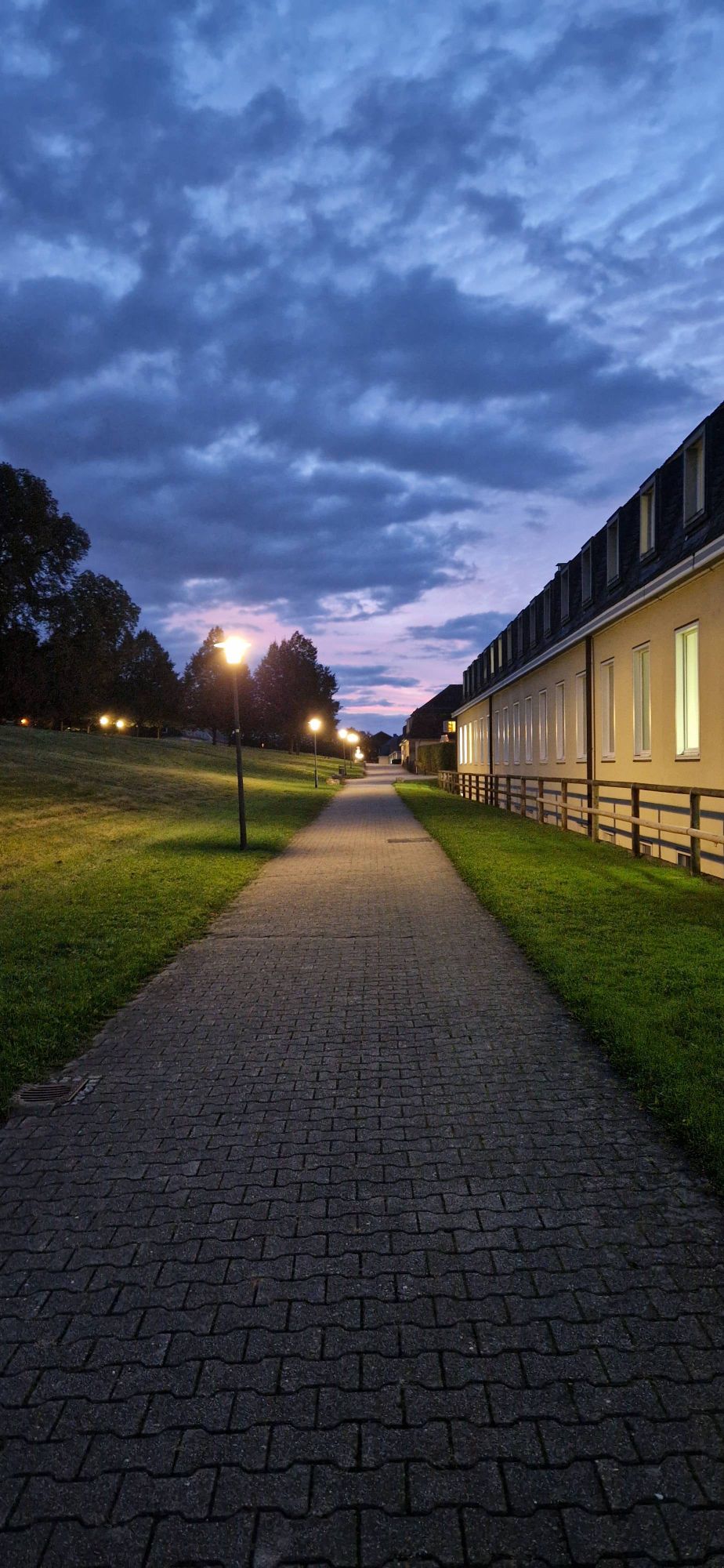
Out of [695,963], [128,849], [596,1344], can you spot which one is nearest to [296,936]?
[695,963]

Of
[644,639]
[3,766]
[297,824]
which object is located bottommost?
[297,824]

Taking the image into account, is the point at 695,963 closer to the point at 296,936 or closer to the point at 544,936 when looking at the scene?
the point at 544,936

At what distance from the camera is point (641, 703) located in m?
16.4

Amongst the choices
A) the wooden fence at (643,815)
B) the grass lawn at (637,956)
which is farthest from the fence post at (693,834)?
the grass lawn at (637,956)

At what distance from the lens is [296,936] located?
362 inches

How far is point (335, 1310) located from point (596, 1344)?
809 mm

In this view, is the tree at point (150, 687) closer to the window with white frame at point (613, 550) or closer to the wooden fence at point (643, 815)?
the wooden fence at point (643, 815)

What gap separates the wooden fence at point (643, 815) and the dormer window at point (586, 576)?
4115 millimetres

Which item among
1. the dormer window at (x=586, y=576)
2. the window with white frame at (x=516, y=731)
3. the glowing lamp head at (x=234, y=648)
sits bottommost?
the window with white frame at (x=516, y=731)

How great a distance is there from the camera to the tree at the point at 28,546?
4725 centimetres

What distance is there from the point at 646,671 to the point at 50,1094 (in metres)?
13.5

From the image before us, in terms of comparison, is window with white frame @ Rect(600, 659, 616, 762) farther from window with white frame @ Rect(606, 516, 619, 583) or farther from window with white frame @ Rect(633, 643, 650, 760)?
window with white frame @ Rect(606, 516, 619, 583)

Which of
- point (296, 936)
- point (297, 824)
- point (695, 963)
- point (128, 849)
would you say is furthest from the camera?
point (297, 824)

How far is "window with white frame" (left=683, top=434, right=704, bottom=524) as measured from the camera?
13375 mm
